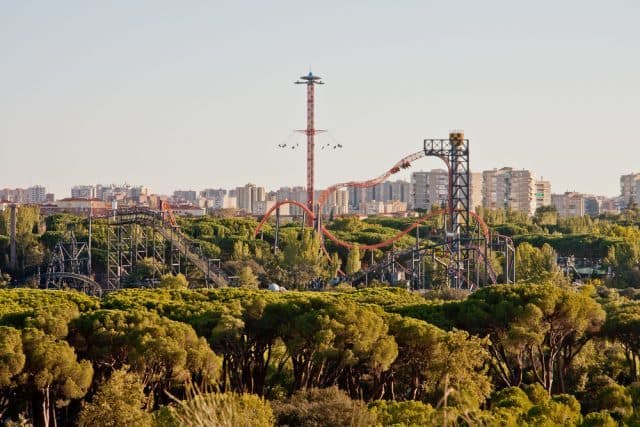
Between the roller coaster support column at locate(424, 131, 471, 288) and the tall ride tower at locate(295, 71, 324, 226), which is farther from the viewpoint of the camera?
the tall ride tower at locate(295, 71, 324, 226)

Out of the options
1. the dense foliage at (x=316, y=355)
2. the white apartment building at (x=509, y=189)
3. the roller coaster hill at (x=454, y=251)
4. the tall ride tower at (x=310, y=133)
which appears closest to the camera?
the dense foliage at (x=316, y=355)

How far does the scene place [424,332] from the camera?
30.1 metres

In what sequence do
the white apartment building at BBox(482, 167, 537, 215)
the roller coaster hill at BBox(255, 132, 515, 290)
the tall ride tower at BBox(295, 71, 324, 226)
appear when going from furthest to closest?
the white apartment building at BBox(482, 167, 537, 215)
the tall ride tower at BBox(295, 71, 324, 226)
the roller coaster hill at BBox(255, 132, 515, 290)

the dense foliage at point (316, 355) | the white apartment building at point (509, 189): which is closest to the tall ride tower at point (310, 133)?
the dense foliage at point (316, 355)

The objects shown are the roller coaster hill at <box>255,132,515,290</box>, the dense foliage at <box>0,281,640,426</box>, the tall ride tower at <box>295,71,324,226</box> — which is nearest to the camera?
the dense foliage at <box>0,281,640,426</box>

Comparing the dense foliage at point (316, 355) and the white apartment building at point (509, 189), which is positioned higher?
the white apartment building at point (509, 189)

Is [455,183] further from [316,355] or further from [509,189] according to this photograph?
[509,189]

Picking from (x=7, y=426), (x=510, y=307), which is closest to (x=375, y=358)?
(x=510, y=307)

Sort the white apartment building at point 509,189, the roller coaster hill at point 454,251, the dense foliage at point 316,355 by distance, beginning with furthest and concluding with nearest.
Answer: the white apartment building at point 509,189
the roller coaster hill at point 454,251
the dense foliage at point 316,355

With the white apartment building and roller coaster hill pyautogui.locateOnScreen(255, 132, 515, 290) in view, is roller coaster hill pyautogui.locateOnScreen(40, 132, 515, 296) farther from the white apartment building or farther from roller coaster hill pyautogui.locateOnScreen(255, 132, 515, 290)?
the white apartment building

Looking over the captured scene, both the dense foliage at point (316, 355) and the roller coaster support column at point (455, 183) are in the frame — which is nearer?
the dense foliage at point (316, 355)

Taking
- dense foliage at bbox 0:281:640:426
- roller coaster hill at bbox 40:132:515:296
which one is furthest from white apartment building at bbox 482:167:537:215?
dense foliage at bbox 0:281:640:426

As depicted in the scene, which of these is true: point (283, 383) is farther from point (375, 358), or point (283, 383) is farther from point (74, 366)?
point (74, 366)

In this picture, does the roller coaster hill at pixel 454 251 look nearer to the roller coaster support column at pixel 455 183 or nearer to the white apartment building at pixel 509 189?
the roller coaster support column at pixel 455 183
